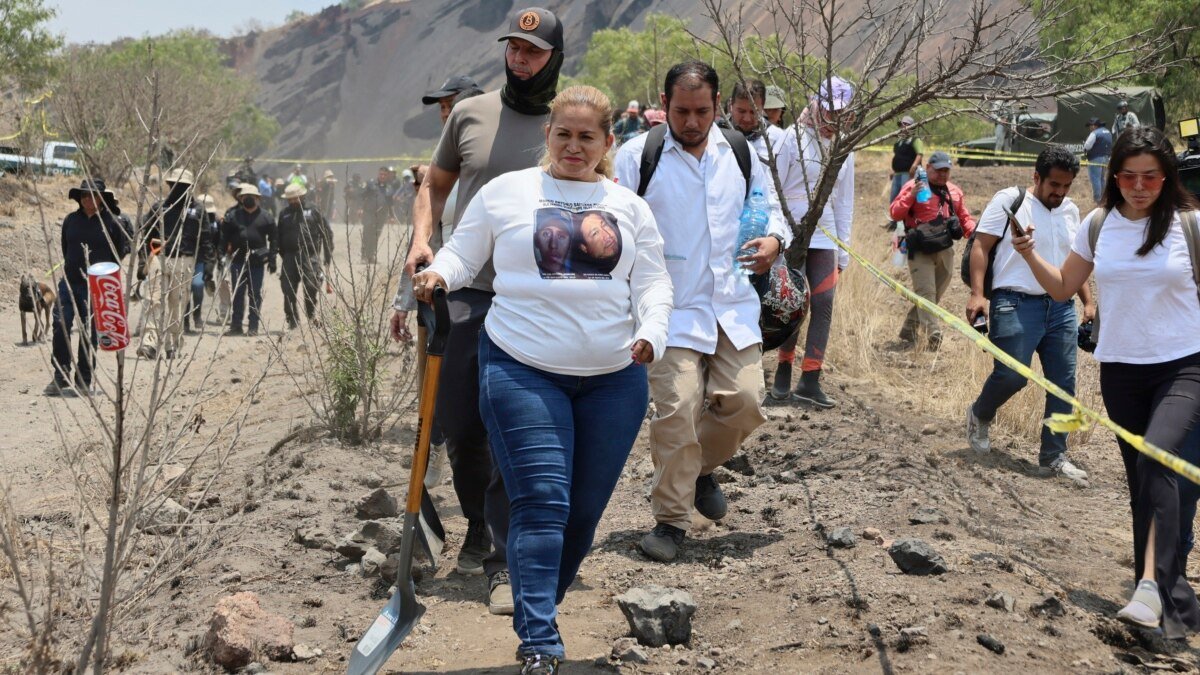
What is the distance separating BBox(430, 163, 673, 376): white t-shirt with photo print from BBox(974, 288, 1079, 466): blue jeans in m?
3.74

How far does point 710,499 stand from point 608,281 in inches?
80.3

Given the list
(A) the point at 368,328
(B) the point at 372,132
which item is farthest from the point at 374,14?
(A) the point at 368,328

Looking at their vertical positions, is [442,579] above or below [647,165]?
below

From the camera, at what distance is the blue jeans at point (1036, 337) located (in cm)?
716

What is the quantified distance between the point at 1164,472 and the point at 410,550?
255 cm

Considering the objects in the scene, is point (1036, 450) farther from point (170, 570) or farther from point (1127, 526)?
point (170, 570)

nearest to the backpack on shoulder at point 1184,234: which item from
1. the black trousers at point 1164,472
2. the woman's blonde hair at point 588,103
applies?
the black trousers at point 1164,472

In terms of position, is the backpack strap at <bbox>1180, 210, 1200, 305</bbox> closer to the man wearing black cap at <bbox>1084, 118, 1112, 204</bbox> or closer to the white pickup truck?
the white pickup truck

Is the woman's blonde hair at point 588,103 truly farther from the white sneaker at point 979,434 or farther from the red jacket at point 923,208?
the red jacket at point 923,208

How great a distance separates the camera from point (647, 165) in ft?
16.6

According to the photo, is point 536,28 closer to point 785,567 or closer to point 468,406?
point 468,406

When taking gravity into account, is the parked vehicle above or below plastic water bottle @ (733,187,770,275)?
above

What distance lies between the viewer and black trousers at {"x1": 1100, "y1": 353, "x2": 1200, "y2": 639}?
444cm

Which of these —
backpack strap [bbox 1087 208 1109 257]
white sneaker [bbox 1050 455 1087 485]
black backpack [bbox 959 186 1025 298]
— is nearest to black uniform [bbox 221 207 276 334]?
black backpack [bbox 959 186 1025 298]
